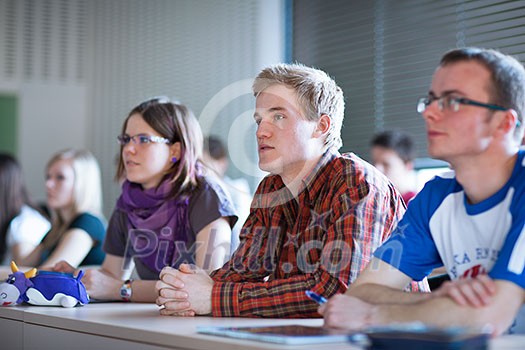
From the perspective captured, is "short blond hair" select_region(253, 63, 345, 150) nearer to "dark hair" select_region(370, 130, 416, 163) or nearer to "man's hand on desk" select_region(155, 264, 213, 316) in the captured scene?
"man's hand on desk" select_region(155, 264, 213, 316)

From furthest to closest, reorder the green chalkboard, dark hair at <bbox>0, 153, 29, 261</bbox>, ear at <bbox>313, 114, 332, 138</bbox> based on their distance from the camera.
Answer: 1. the green chalkboard
2. dark hair at <bbox>0, 153, 29, 261</bbox>
3. ear at <bbox>313, 114, 332, 138</bbox>

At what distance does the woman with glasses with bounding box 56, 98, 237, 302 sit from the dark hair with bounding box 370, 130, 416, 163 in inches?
65.3

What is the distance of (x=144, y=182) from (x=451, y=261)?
1.46 m

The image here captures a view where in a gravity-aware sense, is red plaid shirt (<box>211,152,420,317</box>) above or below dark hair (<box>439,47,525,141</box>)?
below

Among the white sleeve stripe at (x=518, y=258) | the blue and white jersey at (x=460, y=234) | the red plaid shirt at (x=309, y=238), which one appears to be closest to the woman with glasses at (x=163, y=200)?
the red plaid shirt at (x=309, y=238)

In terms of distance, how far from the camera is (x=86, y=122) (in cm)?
671

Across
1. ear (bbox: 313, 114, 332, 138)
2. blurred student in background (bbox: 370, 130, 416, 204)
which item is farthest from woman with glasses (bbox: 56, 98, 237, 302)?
blurred student in background (bbox: 370, 130, 416, 204)

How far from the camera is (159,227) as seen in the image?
2.72 metres

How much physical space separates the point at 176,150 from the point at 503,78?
59.7 inches

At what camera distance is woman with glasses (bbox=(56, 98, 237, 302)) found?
263 centimetres

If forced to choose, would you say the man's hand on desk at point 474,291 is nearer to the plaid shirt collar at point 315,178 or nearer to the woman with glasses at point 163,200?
the plaid shirt collar at point 315,178

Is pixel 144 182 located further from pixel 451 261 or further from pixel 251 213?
pixel 451 261

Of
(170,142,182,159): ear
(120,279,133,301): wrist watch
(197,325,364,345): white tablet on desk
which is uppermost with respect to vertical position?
(170,142,182,159): ear

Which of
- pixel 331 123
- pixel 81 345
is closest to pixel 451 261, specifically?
pixel 331 123
